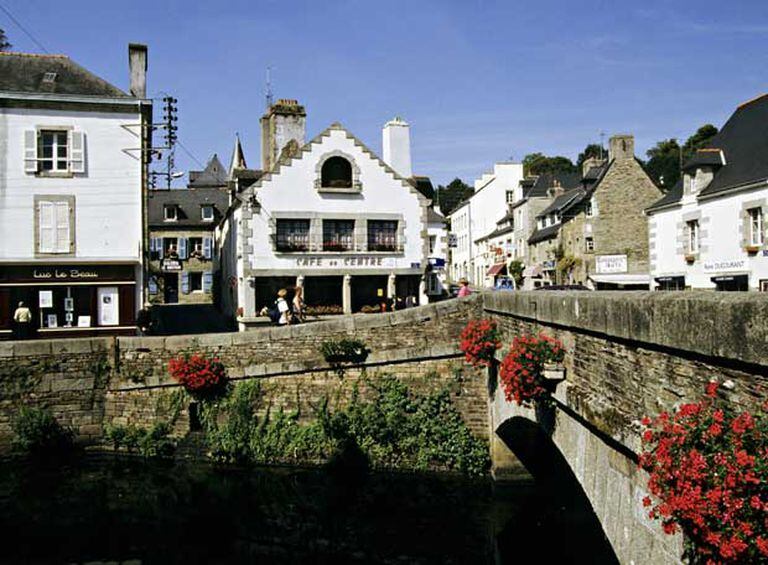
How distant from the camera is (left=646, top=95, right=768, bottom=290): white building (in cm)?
1789

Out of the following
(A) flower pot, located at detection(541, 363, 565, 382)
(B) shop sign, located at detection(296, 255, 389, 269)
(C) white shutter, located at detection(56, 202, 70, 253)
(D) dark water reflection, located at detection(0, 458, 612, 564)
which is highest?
(C) white shutter, located at detection(56, 202, 70, 253)

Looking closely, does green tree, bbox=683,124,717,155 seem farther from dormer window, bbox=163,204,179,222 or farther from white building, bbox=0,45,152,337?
white building, bbox=0,45,152,337

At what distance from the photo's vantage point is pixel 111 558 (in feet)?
36.9

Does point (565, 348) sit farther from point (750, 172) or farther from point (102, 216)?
point (102, 216)

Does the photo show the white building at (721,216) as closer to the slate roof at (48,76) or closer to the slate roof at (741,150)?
the slate roof at (741,150)

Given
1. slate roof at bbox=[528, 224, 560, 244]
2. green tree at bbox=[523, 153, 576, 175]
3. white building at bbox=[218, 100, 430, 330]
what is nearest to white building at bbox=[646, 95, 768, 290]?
white building at bbox=[218, 100, 430, 330]

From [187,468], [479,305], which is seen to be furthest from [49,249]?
[479,305]

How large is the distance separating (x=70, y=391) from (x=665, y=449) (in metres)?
15.0

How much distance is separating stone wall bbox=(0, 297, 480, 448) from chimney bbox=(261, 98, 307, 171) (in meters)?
12.8

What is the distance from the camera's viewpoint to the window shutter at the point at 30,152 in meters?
20.1

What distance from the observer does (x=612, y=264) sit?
108ft

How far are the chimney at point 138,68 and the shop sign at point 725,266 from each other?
18.1 meters

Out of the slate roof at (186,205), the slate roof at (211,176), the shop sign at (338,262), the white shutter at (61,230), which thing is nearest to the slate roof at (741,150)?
the shop sign at (338,262)

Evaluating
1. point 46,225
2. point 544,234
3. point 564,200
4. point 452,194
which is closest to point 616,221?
point 564,200
